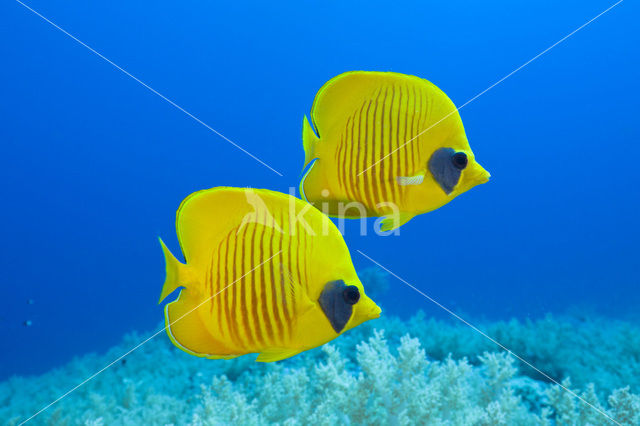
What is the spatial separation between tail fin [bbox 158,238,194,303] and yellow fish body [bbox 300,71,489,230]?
0.25 m

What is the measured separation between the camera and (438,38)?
103 feet

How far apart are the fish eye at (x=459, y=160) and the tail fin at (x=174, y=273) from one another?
48 cm

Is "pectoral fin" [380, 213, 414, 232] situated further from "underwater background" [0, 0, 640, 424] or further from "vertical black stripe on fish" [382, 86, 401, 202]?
"underwater background" [0, 0, 640, 424]

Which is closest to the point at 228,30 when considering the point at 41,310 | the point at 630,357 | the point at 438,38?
the point at 438,38

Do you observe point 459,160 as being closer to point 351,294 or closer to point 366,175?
point 366,175

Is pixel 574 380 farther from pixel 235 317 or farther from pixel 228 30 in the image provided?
pixel 228 30

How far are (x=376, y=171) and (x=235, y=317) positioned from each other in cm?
35

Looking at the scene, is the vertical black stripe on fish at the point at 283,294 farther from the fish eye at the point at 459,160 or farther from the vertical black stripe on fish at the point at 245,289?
the fish eye at the point at 459,160

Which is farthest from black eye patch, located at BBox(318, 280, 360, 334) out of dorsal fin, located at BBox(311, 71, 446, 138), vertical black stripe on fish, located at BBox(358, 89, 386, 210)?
dorsal fin, located at BBox(311, 71, 446, 138)

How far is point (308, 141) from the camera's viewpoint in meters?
0.75

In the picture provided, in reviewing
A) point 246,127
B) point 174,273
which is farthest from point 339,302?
point 246,127

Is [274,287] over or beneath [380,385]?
over

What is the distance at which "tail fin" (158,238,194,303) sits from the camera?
1.82 feet

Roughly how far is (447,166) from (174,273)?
48 cm
